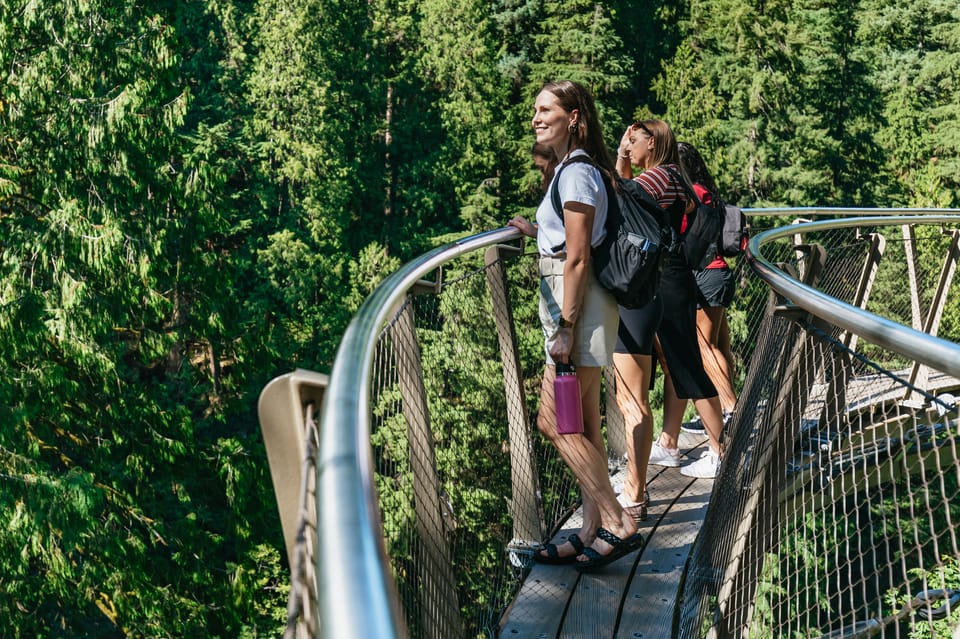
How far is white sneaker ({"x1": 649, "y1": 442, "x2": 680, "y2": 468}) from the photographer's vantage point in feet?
14.4

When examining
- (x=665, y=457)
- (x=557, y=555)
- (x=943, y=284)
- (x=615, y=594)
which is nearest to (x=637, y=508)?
(x=557, y=555)

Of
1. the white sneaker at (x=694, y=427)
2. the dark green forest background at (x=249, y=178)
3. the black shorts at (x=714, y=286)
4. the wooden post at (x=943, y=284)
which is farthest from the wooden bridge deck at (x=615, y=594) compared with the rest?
the dark green forest background at (x=249, y=178)

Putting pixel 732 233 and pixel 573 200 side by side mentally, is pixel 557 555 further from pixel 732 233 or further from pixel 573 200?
pixel 732 233

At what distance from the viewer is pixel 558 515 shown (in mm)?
3871

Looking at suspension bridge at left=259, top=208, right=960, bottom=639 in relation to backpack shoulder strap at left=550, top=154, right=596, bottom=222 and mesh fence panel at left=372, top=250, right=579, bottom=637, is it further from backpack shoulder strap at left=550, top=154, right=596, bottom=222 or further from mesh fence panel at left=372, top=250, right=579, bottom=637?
backpack shoulder strap at left=550, top=154, right=596, bottom=222

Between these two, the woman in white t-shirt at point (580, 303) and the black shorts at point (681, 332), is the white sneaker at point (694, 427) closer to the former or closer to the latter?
the black shorts at point (681, 332)

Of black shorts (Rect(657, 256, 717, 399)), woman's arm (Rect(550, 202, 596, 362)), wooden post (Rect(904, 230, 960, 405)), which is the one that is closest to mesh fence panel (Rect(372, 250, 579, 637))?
woman's arm (Rect(550, 202, 596, 362))

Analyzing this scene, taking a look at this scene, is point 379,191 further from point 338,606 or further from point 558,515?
point 338,606

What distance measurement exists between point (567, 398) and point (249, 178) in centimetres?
2727

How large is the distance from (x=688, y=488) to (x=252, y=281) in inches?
997

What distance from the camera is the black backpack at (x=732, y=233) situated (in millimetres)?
4355

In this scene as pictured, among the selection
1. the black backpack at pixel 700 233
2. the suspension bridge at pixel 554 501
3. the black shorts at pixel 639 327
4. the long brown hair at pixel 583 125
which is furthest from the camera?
the black backpack at pixel 700 233

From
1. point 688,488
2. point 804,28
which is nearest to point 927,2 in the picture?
point 804,28

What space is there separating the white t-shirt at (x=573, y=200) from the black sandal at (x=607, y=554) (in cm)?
86
